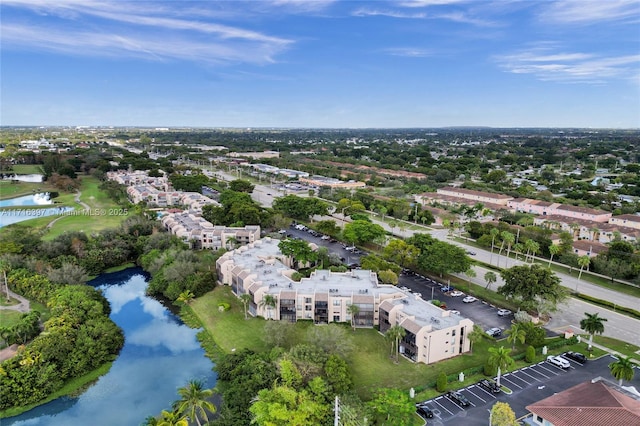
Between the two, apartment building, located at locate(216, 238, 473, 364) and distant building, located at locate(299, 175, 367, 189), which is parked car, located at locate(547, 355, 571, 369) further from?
distant building, located at locate(299, 175, 367, 189)

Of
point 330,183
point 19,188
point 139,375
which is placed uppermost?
point 330,183

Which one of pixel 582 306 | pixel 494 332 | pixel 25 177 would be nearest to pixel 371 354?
pixel 494 332

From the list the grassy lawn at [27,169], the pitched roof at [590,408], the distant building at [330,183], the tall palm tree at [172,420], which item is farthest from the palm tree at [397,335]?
the grassy lawn at [27,169]

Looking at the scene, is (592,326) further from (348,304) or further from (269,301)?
(269,301)

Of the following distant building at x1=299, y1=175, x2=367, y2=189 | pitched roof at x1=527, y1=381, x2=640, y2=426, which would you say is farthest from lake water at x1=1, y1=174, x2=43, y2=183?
pitched roof at x1=527, y1=381, x2=640, y2=426

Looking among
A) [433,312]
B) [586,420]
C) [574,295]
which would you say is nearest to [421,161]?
[574,295]

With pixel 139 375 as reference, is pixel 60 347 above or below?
above

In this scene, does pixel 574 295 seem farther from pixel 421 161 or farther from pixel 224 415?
pixel 421 161
